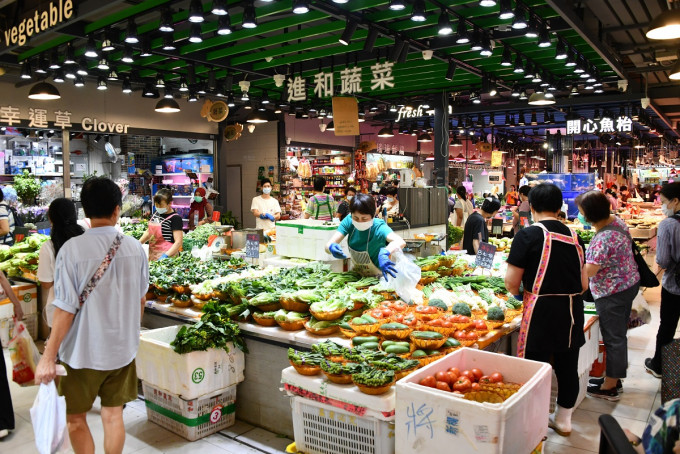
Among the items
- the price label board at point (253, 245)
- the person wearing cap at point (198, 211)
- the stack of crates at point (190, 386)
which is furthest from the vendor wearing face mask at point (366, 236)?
the person wearing cap at point (198, 211)

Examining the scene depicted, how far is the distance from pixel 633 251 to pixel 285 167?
11061 mm

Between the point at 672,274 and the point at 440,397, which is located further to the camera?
the point at 672,274

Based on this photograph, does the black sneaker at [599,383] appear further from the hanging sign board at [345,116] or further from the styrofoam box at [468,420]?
the hanging sign board at [345,116]

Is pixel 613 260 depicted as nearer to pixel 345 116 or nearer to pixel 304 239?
pixel 304 239

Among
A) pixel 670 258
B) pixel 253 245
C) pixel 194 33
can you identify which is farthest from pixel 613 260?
pixel 194 33

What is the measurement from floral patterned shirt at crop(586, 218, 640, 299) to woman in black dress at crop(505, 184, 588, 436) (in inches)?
36.4

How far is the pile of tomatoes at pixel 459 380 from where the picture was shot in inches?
110

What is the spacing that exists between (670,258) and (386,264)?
8.53ft

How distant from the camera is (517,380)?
298 centimetres

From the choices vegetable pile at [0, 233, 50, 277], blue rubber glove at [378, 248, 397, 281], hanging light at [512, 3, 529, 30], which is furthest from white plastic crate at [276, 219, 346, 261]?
hanging light at [512, 3, 529, 30]

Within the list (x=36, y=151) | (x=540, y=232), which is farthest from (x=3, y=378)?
(x=36, y=151)

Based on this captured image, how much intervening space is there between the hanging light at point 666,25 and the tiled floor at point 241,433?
10.4 feet

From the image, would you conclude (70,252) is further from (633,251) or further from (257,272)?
(633,251)

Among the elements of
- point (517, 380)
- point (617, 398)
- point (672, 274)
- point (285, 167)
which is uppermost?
point (285, 167)
